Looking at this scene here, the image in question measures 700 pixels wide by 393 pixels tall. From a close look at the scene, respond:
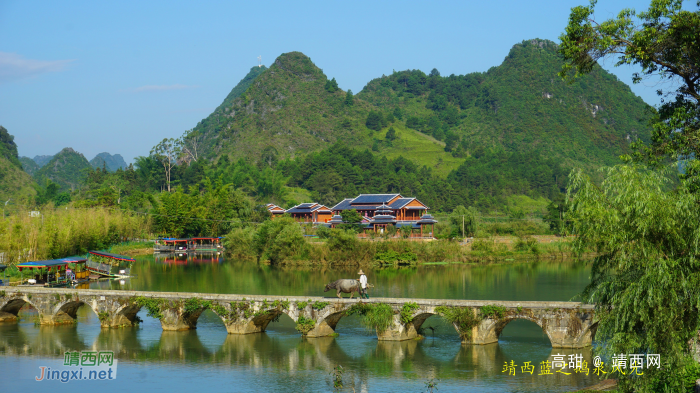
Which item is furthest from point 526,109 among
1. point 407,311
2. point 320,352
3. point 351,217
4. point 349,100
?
point 320,352

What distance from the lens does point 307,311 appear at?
22484 mm

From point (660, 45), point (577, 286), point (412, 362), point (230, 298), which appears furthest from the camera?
point (577, 286)

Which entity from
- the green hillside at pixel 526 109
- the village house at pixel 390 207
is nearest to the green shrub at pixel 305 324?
the village house at pixel 390 207

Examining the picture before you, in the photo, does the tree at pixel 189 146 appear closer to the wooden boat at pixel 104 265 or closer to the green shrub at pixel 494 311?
the wooden boat at pixel 104 265

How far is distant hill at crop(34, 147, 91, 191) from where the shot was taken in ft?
520

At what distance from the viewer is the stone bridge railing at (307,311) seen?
65.5ft

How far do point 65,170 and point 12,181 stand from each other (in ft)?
217

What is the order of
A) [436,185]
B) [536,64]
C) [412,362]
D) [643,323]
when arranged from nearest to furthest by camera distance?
[643,323] → [412,362] → [436,185] → [536,64]

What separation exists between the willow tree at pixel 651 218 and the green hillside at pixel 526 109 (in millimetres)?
118330

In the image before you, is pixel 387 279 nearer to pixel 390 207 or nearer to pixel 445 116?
pixel 390 207

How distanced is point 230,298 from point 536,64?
17550cm

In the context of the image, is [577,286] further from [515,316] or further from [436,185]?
[436,185]

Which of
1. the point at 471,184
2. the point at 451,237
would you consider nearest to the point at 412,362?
the point at 451,237

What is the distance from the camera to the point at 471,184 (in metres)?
114
